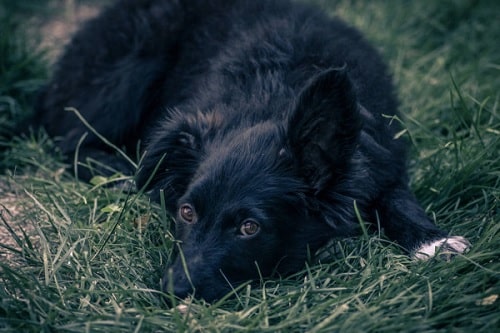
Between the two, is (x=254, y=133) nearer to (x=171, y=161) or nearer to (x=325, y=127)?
(x=325, y=127)

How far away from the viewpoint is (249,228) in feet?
10.8

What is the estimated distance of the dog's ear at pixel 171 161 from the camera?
12.0ft

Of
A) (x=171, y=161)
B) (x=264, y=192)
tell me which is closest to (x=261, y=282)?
(x=264, y=192)

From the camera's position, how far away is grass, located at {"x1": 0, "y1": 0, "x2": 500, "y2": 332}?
298 cm

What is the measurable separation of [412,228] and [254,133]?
107 centimetres

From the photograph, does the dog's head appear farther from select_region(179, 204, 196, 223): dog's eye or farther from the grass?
the grass

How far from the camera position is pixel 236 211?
10.6 ft

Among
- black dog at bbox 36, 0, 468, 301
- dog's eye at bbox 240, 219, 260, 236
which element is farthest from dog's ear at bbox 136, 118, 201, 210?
dog's eye at bbox 240, 219, 260, 236

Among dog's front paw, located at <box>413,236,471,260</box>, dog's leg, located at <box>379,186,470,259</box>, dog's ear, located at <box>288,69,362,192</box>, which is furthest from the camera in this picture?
dog's leg, located at <box>379,186,470,259</box>

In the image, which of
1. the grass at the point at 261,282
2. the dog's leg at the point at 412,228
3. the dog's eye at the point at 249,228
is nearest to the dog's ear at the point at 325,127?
the dog's eye at the point at 249,228

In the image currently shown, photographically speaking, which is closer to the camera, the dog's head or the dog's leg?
the dog's head

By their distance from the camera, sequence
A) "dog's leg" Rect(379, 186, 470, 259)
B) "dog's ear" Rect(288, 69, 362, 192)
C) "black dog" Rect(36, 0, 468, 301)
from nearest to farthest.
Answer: "dog's ear" Rect(288, 69, 362, 192), "black dog" Rect(36, 0, 468, 301), "dog's leg" Rect(379, 186, 470, 259)

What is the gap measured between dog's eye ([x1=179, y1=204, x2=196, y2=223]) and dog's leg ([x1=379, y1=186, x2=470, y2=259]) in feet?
3.87

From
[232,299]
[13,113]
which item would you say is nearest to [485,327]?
[232,299]
